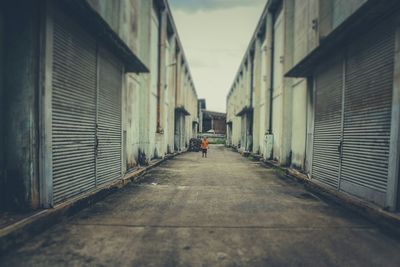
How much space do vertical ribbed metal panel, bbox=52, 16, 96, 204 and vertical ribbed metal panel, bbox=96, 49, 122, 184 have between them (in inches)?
16.0

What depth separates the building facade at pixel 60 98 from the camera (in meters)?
4.28

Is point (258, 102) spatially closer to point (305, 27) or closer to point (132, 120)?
point (305, 27)

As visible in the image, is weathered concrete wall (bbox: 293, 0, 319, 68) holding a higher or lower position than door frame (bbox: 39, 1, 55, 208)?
higher

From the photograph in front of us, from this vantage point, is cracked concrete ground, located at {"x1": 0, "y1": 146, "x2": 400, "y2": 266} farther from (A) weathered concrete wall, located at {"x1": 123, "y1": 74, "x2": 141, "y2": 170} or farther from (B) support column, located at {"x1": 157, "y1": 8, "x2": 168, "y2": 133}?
(B) support column, located at {"x1": 157, "y1": 8, "x2": 168, "y2": 133}

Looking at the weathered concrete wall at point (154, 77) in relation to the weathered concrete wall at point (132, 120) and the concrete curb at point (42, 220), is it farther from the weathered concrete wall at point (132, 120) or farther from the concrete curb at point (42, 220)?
the concrete curb at point (42, 220)

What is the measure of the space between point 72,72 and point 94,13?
1.30 m

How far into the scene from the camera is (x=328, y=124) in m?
7.61

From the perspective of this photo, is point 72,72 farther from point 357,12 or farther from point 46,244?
point 357,12

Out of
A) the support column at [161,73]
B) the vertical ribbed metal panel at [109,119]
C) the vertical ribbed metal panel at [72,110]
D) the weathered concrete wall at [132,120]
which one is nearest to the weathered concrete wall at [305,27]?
the vertical ribbed metal panel at [109,119]

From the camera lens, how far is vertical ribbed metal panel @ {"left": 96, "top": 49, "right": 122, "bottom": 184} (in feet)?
22.4

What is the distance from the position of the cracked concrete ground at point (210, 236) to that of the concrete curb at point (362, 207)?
6.9 inches

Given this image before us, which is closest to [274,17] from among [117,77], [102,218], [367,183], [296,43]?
[296,43]

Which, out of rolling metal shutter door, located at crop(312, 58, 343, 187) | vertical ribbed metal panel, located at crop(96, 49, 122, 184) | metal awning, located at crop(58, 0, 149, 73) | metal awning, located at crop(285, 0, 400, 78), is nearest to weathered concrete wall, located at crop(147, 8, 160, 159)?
metal awning, located at crop(58, 0, 149, 73)

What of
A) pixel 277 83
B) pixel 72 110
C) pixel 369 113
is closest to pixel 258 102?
pixel 277 83
